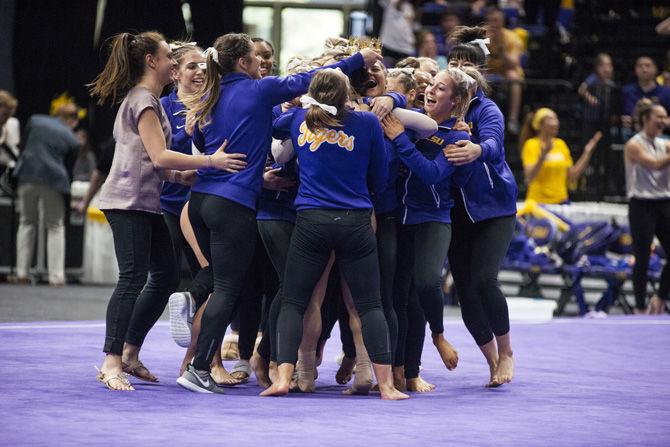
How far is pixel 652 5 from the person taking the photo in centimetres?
1850

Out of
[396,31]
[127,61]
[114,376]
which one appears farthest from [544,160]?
[114,376]

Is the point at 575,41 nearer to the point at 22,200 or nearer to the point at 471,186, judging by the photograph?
the point at 22,200

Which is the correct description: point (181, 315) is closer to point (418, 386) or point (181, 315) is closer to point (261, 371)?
point (261, 371)

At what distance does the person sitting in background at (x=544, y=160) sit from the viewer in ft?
41.6

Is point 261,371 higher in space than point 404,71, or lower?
lower

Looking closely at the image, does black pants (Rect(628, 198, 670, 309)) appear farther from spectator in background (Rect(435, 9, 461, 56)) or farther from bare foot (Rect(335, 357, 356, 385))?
bare foot (Rect(335, 357, 356, 385))

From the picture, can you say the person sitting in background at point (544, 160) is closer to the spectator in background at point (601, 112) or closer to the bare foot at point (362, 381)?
the spectator in background at point (601, 112)

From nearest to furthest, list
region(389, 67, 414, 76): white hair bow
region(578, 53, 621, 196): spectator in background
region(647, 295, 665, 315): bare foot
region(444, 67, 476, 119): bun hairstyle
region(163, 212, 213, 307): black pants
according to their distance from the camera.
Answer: region(163, 212, 213, 307): black pants
region(444, 67, 476, 119): bun hairstyle
region(389, 67, 414, 76): white hair bow
region(647, 295, 665, 315): bare foot
region(578, 53, 621, 196): spectator in background

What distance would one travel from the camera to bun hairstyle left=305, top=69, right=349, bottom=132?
19.3 ft

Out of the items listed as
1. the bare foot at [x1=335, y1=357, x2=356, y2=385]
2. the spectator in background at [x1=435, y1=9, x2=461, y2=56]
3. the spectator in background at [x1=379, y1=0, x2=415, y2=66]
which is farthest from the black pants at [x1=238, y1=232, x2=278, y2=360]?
the spectator in background at [x1=435, y1=9, x2=461, y2=56]

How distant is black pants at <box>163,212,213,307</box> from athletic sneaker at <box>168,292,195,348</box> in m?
0.09

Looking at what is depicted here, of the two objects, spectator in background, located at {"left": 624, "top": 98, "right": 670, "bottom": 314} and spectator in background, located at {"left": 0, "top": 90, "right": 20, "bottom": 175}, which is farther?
spectator in background, located at {"left": 0, "top": 90, "right": 20, "bottom": 175}

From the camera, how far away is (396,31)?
51.4ft

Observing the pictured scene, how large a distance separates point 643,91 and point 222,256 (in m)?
9.96
